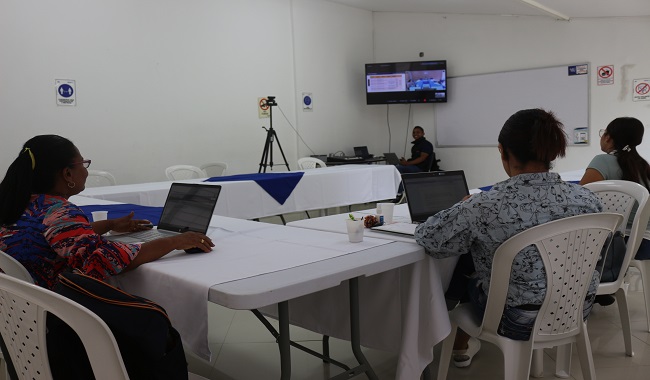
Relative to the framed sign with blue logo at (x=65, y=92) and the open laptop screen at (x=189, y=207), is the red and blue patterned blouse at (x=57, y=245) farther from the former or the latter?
the framed sign with blue logo at (x=65, y=92)

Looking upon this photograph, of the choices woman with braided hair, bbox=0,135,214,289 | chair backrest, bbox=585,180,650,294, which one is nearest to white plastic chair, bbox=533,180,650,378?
chair backrest, bbox=585,180,650,294

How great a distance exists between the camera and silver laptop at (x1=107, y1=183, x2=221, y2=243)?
2.02 meters

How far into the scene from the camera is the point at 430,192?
2344mm

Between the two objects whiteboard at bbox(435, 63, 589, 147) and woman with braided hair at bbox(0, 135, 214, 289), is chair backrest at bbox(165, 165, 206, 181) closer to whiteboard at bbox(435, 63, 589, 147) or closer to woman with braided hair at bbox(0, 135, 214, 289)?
woman with braided hair at bbox(0, 135, 214, 289)

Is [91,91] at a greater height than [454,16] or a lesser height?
lesser

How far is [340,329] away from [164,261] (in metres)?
0.81

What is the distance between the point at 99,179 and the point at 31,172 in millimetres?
3714

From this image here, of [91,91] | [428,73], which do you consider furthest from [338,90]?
[91,91]

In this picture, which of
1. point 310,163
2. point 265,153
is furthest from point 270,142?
point 310,163

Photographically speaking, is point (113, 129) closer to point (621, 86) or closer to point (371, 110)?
point (371, 110)

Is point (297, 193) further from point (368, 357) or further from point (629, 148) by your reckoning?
point (629, 148)

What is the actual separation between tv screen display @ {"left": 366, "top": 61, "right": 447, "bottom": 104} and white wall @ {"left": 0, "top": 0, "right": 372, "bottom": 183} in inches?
17.6

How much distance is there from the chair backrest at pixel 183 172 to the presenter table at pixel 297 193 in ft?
2.59

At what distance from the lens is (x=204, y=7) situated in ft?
21.2
